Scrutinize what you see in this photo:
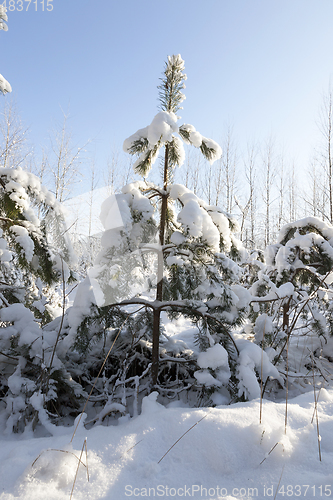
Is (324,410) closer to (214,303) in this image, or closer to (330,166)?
(214,303)

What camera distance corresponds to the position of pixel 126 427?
1669mm

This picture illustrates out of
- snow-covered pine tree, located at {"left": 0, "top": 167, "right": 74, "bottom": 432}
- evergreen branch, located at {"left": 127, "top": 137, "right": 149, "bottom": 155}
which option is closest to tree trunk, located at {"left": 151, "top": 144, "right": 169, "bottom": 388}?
evergreen branch, located at {"left": 127, "top": 137, "right": 149, "bottom": 155}

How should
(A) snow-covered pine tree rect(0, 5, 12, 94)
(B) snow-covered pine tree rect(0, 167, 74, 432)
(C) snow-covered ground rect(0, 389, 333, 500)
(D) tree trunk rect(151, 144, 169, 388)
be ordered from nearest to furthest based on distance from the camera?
(C) snow-covered ground rect(0, 389, 333, 500) → (B) snow-covered pine tree rect(0, 167, 74, 432) → (D) tree trunk rect(151, 144, 169, 388) → (A) snow-covered pine tree rect(0, 5, 12, 94)

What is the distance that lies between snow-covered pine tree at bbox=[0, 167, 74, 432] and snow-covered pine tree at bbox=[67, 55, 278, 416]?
0.30m

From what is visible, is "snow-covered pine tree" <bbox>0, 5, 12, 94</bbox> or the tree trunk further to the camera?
"snow-covered pine tree" <bbox>0, 5, 12, 94</bbox>

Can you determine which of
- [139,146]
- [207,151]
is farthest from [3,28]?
[207,151]

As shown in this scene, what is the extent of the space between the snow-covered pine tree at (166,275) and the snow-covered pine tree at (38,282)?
0.98ft

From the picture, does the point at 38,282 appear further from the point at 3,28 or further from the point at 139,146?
the point at 3,28

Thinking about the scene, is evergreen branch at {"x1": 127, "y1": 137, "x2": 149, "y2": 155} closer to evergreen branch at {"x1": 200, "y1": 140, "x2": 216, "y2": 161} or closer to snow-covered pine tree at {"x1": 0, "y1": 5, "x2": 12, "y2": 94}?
evergreen branch at {"x1": 200, "y1": 140, "x2": 216, "y2": 161}

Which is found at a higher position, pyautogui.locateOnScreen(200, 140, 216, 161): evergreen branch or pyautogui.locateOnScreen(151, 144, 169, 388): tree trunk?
pyautogui.locateOnScreen(200, 140, 216, 161): evergreen branch

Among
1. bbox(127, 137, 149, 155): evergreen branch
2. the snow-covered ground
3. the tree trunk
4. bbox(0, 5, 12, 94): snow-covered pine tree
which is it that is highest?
bbox(0, 5, 12, 94): snow-covered pine tree

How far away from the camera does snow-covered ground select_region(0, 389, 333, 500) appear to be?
1.16m

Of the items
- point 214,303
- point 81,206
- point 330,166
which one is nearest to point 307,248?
point 214,303

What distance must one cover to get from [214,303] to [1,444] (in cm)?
182
